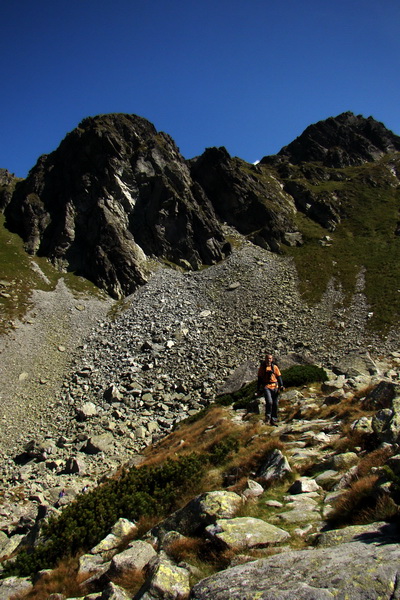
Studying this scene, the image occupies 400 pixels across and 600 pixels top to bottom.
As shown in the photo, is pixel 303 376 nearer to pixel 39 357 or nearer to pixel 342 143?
pixel 39 357

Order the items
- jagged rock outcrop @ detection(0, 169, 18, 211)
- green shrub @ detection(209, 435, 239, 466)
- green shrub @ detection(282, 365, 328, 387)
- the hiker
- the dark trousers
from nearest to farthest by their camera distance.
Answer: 1. green shrub @ detection(209, 435, 239, 466)
2. the dark trousers
3. the hiker
4. green shrub @ detection(282, 365, 328, 387)
5. jagged rock outcrop @ detection(0, 169, 18, 211)

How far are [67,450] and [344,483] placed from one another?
2135 centimetres

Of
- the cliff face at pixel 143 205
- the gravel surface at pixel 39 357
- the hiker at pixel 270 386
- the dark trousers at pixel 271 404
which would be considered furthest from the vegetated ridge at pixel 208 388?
the hiker at pixel 270 386

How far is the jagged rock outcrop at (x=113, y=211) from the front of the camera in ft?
211

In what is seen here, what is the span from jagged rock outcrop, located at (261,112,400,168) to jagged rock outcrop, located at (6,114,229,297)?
293ft

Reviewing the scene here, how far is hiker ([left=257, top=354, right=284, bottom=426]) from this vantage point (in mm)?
16500

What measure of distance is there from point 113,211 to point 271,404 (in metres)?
60.8

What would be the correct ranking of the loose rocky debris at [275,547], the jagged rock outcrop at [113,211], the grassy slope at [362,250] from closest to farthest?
1. the loose rocky debris at [275,547]
2. the grassy slope at [362,250]
3. the jagged rock outcrop at [113,211]

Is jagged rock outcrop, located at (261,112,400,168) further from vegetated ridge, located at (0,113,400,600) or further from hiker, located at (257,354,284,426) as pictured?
hiker, located at (257,354,284,426)

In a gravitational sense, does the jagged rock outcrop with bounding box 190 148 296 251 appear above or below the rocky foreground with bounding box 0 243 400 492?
above

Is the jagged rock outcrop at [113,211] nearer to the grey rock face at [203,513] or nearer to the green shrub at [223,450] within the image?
the green shrub at [223,450]

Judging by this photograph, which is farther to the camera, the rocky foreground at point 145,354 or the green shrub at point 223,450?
the rocky foreground at point 145,354

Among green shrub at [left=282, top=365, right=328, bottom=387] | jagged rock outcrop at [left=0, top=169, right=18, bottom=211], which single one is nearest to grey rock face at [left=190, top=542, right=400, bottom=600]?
green shrub at [left=282, top=365, right=328, bottom=387]

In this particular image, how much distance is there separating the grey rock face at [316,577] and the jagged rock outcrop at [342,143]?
15201cm
